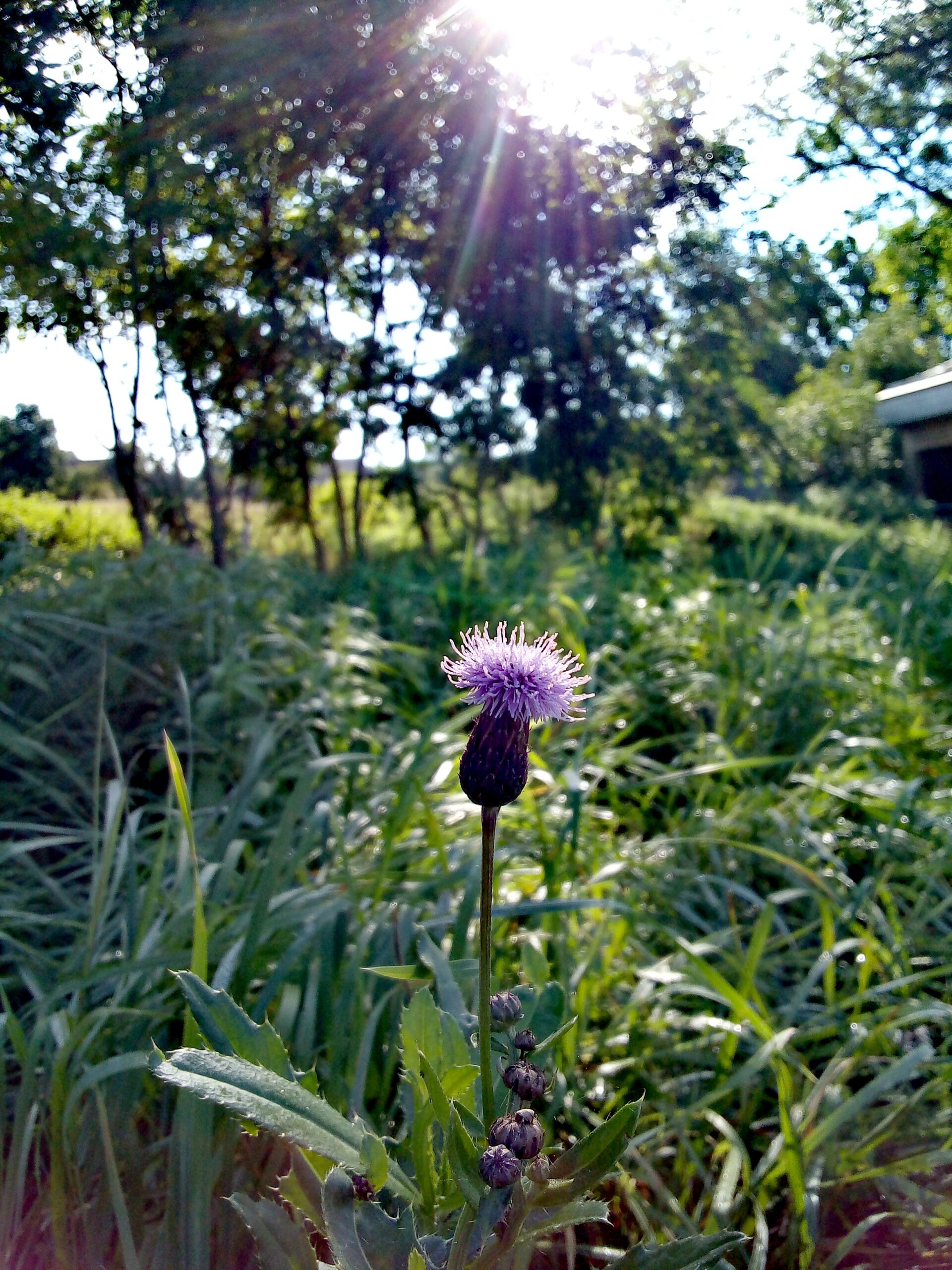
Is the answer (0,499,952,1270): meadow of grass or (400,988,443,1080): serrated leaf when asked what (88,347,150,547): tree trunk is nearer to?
(0,499,952,1270): meadow of grass

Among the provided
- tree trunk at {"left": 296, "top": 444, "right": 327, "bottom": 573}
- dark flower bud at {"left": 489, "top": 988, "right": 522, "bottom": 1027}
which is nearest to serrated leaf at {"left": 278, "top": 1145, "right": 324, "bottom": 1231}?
dark flower bud at {"left": 489, "top": 988, "right": 522, "bottom": 1027}

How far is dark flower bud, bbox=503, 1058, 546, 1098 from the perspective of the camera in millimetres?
706

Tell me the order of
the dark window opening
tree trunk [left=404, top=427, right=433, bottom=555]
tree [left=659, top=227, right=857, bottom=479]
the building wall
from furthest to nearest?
1. tree trunk [left=404, top=427, right=433, bottom=555]
2. the dark window opening
3. the building wall
4. tree [left=659, top=227, right=857, bottom=479]

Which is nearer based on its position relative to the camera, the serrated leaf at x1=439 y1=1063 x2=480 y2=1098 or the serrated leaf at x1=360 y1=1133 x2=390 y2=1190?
the serrated leaf at x1=360 y1=1133 x2=390 y2=1190

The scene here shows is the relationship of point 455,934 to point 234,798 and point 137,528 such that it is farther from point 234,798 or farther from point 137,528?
point 137,528

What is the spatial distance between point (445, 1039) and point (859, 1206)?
3.20ft

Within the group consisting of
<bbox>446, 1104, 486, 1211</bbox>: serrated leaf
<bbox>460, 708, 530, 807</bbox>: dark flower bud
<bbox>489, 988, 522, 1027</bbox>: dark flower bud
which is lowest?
<bbox>446, 1104, 486, 1211</bbox>: serrated leaf

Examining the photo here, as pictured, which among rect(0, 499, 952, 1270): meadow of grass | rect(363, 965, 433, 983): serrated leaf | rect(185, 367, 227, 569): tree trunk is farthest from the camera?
Answer: rect(185, 367, 227, 569): tree trunk

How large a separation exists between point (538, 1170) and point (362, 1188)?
0.19m

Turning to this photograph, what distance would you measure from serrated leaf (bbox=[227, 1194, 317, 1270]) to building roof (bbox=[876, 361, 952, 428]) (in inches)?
86.7

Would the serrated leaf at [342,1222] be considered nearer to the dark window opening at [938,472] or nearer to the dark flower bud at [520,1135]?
the dark flower bud at [520,1135]

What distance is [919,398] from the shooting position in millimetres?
2529

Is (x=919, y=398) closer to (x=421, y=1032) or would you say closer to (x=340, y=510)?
(x=421, y=1032)

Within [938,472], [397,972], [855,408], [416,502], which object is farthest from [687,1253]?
[416,502]
